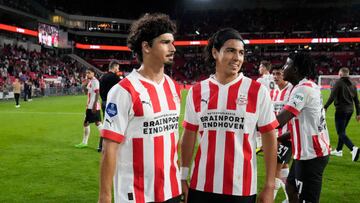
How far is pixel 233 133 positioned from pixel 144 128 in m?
0.67

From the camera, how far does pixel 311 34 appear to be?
59.8m

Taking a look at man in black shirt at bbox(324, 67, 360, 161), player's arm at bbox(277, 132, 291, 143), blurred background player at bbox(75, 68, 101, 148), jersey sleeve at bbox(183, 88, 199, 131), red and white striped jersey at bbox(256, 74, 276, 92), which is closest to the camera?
jersey sleeve at bbox(183, 88, 199, 131)

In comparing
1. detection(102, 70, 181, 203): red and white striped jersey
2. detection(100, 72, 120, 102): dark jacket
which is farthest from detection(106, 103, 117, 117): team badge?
detection(100, 72, 120, 102): dark jacket

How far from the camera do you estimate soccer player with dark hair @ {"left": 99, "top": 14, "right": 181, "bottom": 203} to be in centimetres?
266

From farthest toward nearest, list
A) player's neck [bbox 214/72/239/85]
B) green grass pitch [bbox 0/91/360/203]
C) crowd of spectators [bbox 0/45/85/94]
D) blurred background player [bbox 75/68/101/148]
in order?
crowd of spectators [bbox 0/45/85/94] → blurred background player [bbox 75/68/101/148] → green grass pitch [bbox 0/91/360/203] → player's neck [bbox 214/72/239/85]

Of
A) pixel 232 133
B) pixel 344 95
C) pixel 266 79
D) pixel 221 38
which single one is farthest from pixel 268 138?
pixel 344 95

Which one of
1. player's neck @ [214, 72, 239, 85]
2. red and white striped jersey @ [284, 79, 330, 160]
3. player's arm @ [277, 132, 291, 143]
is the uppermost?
player's neck @ [214, 72, 239, 85]

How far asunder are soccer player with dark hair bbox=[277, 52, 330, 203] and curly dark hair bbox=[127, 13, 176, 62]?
1.77m

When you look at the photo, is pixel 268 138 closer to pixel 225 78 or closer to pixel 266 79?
pixel 225 78

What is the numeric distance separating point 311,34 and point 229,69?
6110cm

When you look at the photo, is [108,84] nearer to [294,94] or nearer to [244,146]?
[294,94]

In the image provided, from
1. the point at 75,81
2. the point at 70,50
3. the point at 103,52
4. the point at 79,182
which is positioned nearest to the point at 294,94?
the point at 79,182

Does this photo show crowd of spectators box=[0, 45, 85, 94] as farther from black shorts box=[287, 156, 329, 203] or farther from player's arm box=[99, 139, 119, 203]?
player's arm box=[99, 139, 119, 203]

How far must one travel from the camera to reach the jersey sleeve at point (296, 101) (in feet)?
13.2
